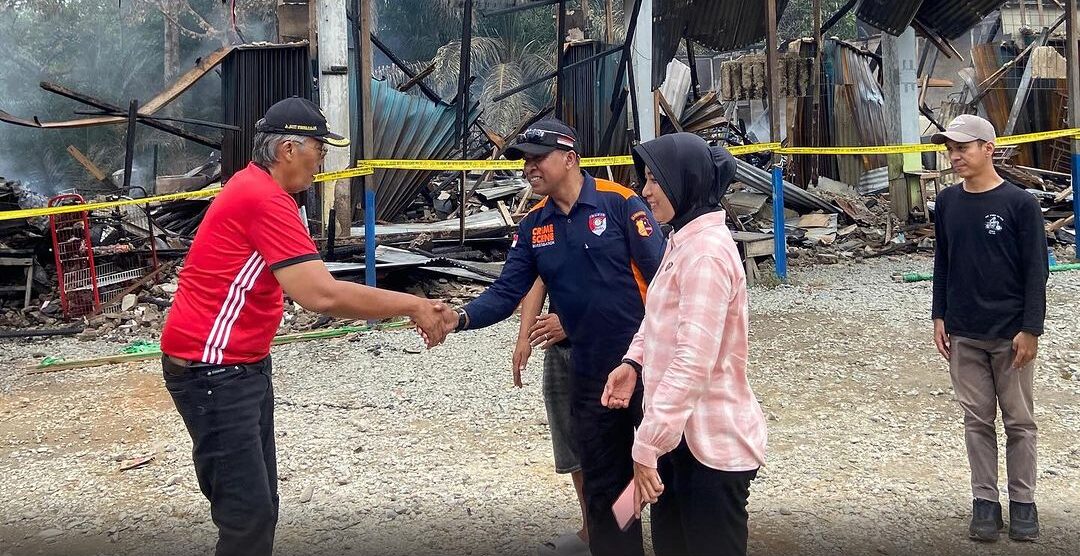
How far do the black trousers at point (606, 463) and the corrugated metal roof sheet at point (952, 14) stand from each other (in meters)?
11.3

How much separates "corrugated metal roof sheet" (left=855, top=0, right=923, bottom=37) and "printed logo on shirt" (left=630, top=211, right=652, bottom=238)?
1057 cm

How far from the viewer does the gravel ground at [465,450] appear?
4.54m

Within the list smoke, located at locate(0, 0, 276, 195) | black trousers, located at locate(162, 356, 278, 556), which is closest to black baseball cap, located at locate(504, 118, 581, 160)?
black trousers, located at locate(162, 356, 278, 556)

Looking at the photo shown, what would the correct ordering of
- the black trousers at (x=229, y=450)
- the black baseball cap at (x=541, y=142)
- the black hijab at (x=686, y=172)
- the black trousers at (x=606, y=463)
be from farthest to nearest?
the black baseball cap at (x=541, y=142), the black trousers at (x=606, y=463), the black trousers at (x=229, y=450), the black hijab at (x=686, y=172)

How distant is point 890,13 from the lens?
13.1 metres

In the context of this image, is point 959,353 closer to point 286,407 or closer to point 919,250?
point 286,407

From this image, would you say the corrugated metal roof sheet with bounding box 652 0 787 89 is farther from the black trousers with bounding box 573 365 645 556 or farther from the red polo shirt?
the red polo shirt

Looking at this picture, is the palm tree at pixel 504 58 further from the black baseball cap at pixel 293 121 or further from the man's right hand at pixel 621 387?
the man's right hand at pixel 621 387

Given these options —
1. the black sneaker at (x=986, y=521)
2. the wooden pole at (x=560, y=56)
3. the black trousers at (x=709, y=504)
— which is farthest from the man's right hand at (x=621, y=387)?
the wooden pole at (x=560, y=56)

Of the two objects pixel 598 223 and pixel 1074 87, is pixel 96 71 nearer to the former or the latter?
pixel 1074 87

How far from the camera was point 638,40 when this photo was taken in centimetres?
1150

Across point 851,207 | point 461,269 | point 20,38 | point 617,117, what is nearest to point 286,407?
point 461,269

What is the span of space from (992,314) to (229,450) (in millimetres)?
3213

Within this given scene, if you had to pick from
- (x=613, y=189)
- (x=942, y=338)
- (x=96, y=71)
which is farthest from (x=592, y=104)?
(x=96, y=71)
